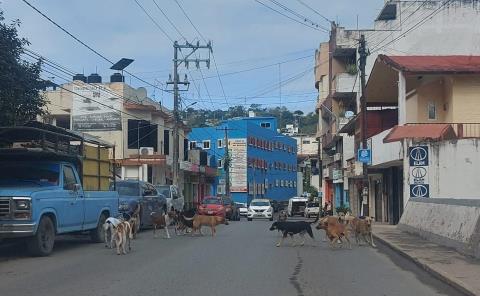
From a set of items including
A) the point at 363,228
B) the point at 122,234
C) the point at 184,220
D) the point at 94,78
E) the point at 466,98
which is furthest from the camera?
the point at 94,78

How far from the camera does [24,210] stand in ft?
48.0

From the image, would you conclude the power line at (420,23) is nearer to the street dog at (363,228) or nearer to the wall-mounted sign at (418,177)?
the wall-mounted sign at (418,177)

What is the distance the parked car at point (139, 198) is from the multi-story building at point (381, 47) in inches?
647

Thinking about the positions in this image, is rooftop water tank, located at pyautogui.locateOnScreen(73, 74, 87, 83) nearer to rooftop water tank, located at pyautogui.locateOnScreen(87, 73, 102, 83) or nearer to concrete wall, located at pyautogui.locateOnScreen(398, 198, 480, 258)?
rooftop water tank, located at pyautogui.locateOnScreen(87, 73, 102, 83)

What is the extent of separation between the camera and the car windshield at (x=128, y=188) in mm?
24583

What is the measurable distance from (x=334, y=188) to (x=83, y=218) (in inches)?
1941

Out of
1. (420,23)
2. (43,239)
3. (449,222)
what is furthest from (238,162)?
(43,239)

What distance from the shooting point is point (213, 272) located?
1279 cm

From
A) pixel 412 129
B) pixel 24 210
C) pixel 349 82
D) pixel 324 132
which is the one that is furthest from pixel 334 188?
pixel 24 210

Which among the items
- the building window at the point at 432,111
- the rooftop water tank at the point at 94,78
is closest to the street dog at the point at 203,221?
the building window at the point at 432,111

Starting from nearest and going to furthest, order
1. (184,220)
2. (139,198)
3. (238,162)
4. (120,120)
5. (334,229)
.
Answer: (334,229) < (184,220) < (139,198) < (120,120) < (238,162)

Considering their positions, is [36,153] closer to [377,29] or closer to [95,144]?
[95,144]

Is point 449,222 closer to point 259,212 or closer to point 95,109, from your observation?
point 259,212

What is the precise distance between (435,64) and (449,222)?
12.9 m
